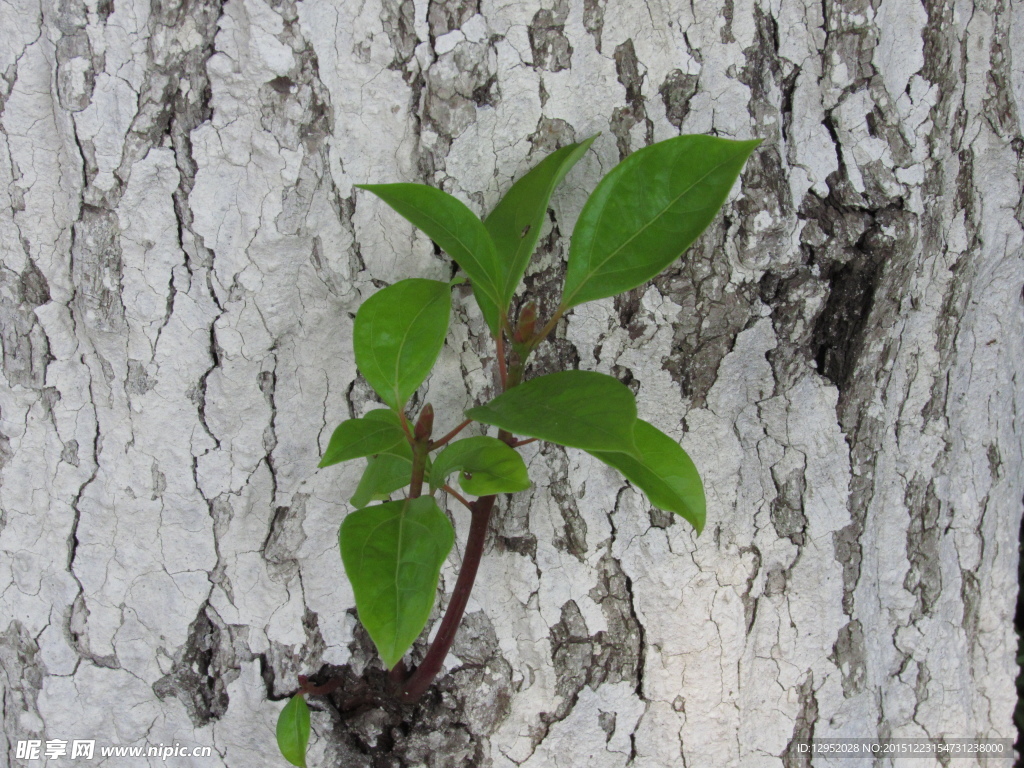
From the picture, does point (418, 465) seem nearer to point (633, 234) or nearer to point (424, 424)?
point (424, 424)

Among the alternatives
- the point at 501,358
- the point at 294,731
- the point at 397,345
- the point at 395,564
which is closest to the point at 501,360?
the point at 501,358

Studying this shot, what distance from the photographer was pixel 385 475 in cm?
76

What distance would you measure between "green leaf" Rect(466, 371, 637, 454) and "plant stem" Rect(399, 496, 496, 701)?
7.1 inches

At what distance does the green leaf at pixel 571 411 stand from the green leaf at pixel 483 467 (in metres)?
0.07

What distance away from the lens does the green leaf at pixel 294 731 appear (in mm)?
798

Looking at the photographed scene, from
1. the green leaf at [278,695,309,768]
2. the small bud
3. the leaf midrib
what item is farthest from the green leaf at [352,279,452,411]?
the green leaf at [278,695,309,768]

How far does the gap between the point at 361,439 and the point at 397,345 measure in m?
0.11

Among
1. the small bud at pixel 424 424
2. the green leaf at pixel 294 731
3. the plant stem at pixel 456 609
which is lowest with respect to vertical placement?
the green leaf at pixel 294 731

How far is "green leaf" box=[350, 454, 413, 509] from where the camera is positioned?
0.75 metres

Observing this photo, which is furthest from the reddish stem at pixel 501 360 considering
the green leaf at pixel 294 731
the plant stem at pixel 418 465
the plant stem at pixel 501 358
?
the green leaf at pixel 294 731

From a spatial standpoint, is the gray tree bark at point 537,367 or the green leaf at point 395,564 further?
the gray tree bark at point 537,367

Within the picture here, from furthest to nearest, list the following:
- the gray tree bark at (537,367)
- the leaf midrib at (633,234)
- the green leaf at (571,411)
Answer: the gray tree bark at (537,367), the leaf midrib at (633,234), the green leaf at (571,411)

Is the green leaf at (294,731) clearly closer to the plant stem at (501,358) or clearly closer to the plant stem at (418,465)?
the plant stem at (418,465)

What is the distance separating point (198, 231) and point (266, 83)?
166 millimetres
